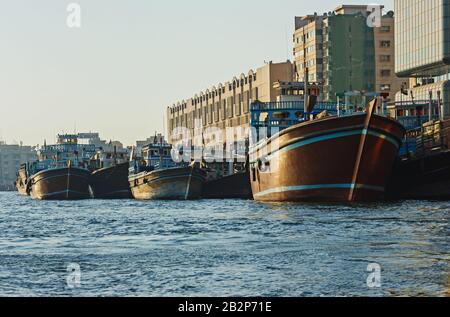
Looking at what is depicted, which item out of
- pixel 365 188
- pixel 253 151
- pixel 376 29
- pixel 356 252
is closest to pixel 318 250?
pixel 356 252

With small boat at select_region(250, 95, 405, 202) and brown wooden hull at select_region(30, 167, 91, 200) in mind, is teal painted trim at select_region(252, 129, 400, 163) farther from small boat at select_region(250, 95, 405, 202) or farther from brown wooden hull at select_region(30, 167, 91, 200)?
brown wooden hull at select_region(30, 167, 91, 200)

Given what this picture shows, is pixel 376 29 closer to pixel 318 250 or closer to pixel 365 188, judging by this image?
pixel 365 188

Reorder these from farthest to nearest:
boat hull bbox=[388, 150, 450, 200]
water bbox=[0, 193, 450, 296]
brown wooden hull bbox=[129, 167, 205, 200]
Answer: brown wooden hull bbox=[129, 167, 205, 200]
boat hull bbox=[388, 150, 450, 200]
water bbox=[0, 193, 450, 296]

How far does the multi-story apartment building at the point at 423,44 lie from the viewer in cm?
16200

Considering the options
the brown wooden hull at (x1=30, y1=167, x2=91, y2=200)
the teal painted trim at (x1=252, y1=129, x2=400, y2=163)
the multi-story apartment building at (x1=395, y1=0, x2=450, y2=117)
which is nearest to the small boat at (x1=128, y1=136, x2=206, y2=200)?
the brown wooden hull at (x1=30, y1=167, x2=91, y2=200)

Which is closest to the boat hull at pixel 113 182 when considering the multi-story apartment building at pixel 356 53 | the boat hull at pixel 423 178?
the multi-story apartment building at pixel 356 53

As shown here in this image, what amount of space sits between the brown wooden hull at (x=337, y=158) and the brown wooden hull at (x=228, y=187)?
44.4 meters

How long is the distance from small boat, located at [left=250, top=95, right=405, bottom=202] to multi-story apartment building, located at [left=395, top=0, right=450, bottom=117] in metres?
84.4

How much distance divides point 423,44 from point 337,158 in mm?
108656

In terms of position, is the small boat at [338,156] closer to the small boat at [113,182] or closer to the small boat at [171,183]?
the small boat at [171,183]

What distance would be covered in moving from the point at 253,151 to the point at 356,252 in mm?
52146

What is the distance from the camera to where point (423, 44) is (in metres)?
170

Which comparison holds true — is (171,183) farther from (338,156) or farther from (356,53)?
(356,53)

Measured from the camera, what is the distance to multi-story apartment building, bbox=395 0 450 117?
531 feet
